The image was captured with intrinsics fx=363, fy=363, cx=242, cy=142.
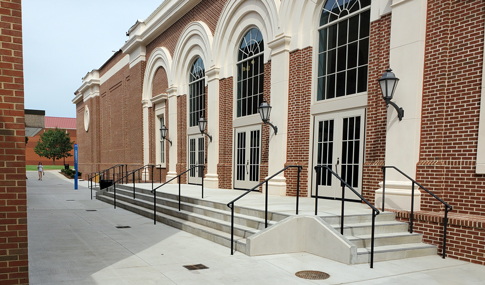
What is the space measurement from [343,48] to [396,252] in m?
5.59

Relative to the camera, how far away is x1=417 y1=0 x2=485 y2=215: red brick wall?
6.57 meters

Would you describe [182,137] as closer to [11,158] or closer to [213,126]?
[213,126]

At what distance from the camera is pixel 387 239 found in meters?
6.48

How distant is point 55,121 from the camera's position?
72750 mm

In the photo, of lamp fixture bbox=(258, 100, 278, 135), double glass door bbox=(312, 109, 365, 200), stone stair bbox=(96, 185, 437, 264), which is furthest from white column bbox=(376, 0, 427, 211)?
lamp fixture bbox=(258, 100, 278, 135)

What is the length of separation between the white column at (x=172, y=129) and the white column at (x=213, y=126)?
3725 mm

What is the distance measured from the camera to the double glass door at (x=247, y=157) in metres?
12.8

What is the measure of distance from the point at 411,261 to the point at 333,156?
157 inches

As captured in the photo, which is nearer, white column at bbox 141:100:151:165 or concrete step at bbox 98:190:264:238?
concrete step at bbox 98:190:264:238

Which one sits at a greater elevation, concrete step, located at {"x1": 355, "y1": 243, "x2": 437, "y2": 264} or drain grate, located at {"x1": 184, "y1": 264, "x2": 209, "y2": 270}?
concrete step, located at {"x1": 355, "y1": 243, "x2": 437, "y2": 264}

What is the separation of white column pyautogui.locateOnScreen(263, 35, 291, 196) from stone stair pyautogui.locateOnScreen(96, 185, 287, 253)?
2610mm

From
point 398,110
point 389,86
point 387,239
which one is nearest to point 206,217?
point 387,239

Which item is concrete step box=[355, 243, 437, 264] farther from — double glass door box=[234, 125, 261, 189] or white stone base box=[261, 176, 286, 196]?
double glass door box=[234, 125, 261, 189]

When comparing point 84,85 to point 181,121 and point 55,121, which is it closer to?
point 181,121
